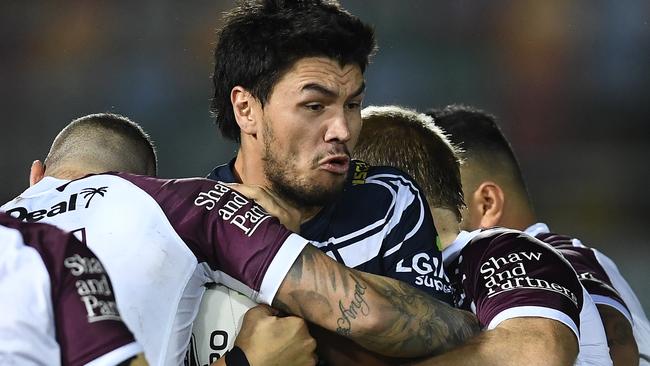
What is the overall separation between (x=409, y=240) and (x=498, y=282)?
0.27 m

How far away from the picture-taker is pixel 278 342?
2.59m

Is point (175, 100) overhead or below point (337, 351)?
below

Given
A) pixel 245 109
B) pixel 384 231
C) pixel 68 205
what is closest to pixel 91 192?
pixel 68 205

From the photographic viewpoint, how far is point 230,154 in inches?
317

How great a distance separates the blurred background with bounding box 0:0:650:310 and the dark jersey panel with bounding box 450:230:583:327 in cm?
524

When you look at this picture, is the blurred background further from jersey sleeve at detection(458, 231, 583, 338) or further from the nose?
jersey sleeve at detection(458, 231, 583, 338)

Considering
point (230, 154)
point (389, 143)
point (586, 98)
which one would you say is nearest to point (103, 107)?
point (230, 154)

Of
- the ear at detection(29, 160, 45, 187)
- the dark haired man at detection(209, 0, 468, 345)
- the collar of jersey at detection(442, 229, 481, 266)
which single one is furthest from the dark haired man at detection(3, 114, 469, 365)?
the ear at detection(29, 160, 45, 187)

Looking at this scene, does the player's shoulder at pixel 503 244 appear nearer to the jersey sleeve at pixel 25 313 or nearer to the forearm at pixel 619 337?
the forearm at pixel 619 337

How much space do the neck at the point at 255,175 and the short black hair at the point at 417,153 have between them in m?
0.42

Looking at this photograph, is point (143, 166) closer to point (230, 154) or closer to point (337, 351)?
point (337, 351)

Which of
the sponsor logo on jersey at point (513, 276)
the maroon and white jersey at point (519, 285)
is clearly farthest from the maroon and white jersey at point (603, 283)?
the sponsor logo on jersey at point (513, 276)

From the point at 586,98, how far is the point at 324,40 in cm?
577

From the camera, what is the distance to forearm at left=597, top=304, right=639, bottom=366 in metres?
3.40
